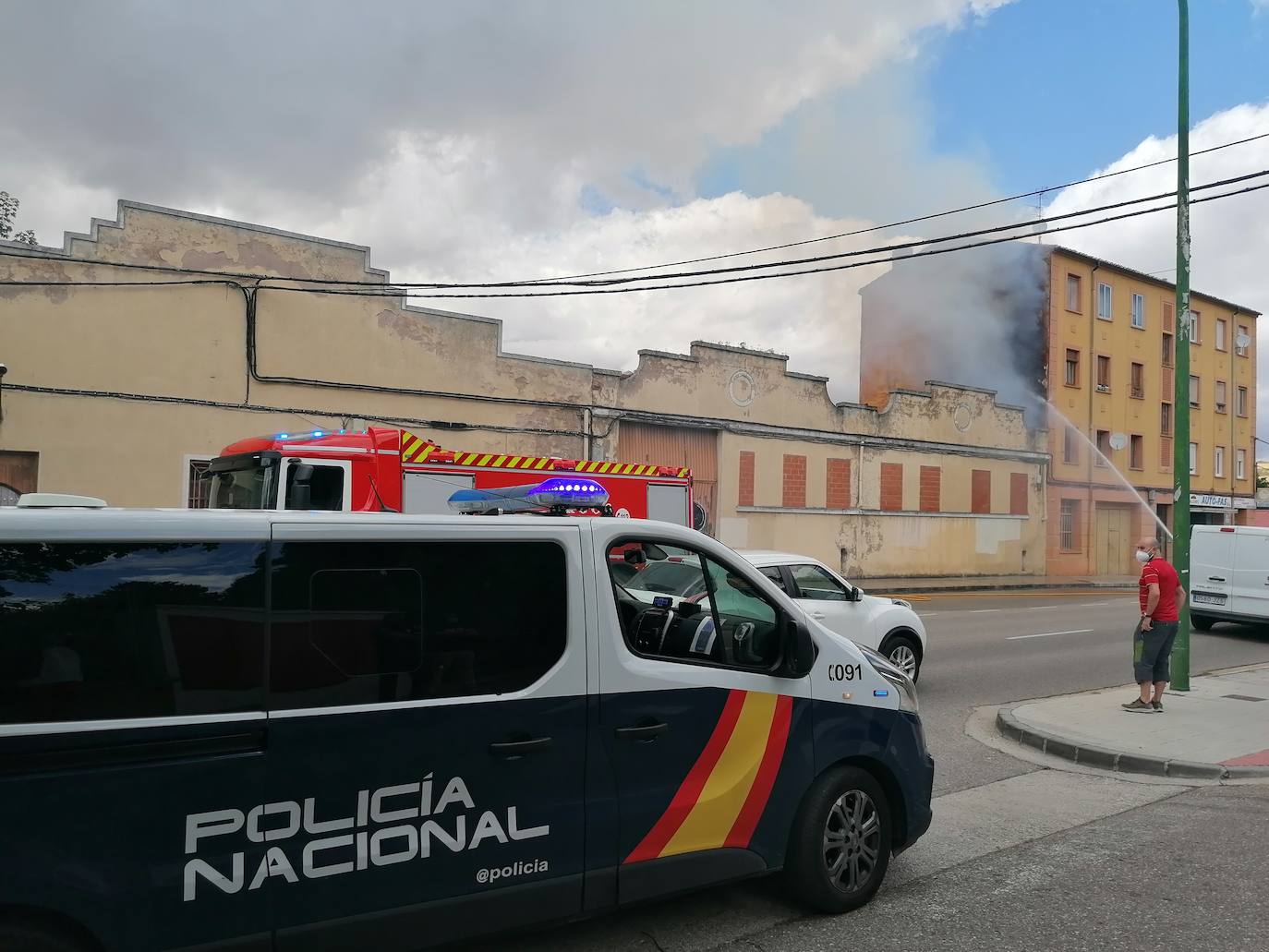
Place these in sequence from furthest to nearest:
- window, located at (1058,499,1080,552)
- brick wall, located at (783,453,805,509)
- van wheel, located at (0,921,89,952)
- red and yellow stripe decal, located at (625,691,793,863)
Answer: window, located at (1058,499,1080,552) → brick wall, located at (783,453,805,509) → red and yellow stripe decal, located at (625,691,793,863) → van wheel, located at (0,921,89,952)

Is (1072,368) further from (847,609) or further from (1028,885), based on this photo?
(1028,885)

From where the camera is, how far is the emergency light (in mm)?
4145

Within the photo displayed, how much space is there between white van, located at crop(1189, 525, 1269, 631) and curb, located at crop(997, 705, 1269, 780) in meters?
9.82

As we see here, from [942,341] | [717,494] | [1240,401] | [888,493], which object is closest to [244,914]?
[717,494]

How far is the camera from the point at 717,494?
79.3ft

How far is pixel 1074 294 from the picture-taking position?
36781 millimetres

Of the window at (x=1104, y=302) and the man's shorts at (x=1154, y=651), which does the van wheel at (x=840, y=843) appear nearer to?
the man's shorts at (x=1154, y=651)

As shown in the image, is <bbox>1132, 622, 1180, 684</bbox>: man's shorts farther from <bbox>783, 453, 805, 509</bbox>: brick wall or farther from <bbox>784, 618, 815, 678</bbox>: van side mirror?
<bbox>783, 453, 805, 509</bbox>: brick wall

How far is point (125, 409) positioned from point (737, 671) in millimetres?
15853

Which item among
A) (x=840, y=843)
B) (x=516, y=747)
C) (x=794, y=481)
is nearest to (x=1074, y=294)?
(x=794, y=481)

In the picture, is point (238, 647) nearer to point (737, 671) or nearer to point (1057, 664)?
point (737, 671)

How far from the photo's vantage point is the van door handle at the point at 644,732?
3.59 meters

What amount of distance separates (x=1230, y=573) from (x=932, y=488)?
1358 cm

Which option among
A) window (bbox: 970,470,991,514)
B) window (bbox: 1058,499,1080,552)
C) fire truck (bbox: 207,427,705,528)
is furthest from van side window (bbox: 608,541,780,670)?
window (bbox: 1058,499,1080,552)
